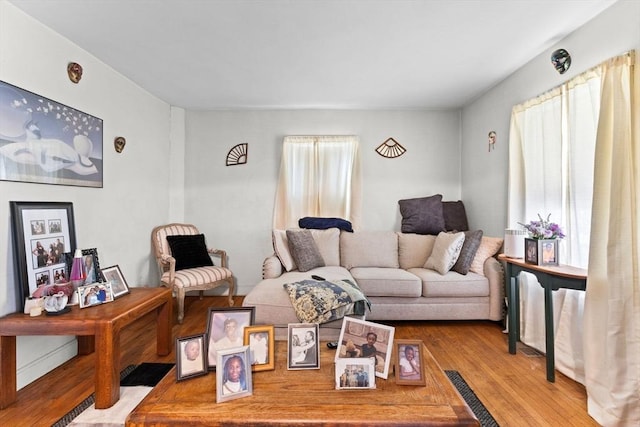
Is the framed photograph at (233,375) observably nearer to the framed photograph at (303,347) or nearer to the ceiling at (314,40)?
the framed photograph at (303,347)

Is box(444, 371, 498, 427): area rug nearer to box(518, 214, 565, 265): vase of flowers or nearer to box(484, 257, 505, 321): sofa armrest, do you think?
box(518, 214, 565, 265): vase of flowers

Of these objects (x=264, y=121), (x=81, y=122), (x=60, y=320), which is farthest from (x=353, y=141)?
(x=60, y=320)

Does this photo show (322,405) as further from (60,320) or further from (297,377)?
(60,320)

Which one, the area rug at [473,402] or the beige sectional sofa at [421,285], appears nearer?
the area rug at [473,402]

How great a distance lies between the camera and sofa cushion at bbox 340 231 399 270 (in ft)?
11.6

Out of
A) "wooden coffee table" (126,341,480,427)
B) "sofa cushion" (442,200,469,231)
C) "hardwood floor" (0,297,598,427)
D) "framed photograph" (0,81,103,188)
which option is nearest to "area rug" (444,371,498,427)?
→ "hardwood floor" (0,297,598,427)

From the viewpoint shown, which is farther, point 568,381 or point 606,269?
point 568,381

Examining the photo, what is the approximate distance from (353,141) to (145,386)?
3329mm

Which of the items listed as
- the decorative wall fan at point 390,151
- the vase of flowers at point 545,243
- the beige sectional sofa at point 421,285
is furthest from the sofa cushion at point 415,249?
the vase of flowers at point 545,243

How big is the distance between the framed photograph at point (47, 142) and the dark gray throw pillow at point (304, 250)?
1.87 meters

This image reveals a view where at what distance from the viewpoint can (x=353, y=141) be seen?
4.06 m

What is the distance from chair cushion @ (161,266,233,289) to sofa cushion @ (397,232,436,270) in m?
2.08

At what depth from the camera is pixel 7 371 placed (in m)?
1.78

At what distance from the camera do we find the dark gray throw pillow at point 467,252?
3.11 m
